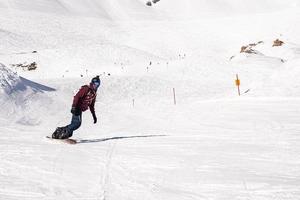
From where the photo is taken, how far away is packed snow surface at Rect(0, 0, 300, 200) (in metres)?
6.01

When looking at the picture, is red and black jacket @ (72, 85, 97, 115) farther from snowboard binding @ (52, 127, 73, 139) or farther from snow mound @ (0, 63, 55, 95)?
snow mound @ (0, 63, 55, 95)

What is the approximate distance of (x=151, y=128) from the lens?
534 inches

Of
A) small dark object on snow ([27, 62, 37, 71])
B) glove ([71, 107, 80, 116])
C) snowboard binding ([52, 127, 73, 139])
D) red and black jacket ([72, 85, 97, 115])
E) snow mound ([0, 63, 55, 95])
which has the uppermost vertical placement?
small dark object on snow ([27, 62, 37, 71])

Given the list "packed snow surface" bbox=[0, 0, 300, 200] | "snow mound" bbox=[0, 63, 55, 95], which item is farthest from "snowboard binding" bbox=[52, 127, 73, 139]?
"snow mound" bbox=[0, 63, 55, 95]

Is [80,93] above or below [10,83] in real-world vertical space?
below

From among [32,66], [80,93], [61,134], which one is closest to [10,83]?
[61,134]

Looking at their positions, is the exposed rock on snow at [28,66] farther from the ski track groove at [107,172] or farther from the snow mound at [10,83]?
the ski track groove at [107,172]

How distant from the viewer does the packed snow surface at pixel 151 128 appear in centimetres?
601

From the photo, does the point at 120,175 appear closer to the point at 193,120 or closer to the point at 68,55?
the point at 193,120

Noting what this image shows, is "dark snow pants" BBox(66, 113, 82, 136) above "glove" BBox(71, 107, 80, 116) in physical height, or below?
below

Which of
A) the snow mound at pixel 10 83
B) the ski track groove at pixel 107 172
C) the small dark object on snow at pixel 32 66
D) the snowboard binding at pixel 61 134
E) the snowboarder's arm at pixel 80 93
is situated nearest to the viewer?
the ski track groove at pixel 107 172

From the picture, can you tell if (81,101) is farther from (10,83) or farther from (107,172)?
(10,83)

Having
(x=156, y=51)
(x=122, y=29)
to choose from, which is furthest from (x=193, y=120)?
(x=122, y=29)

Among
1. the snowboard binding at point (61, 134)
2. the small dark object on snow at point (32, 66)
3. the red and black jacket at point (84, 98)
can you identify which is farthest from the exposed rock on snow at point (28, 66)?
the red and black jacket at point (84, 98)
